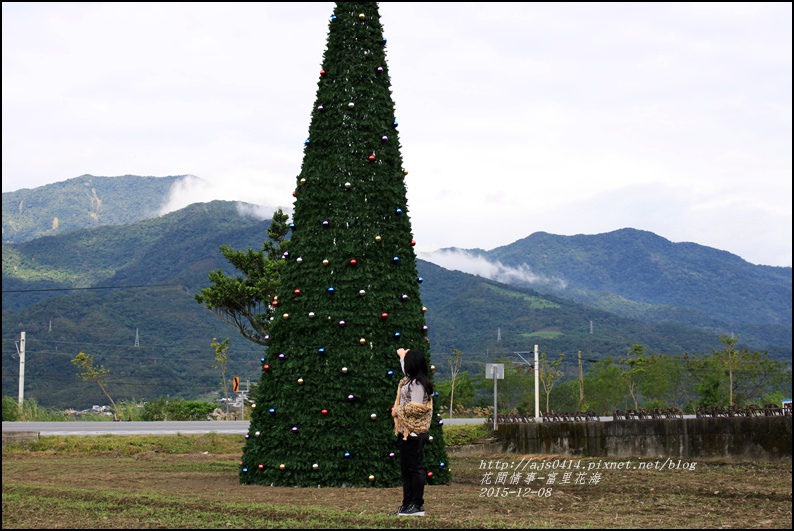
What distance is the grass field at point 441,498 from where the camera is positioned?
807cm

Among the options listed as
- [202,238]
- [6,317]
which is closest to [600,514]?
[6,317]

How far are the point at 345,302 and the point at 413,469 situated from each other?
3.67 meters

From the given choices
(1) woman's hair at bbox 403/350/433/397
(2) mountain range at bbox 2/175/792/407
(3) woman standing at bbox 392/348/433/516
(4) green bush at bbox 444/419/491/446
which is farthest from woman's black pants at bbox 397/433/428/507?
(2) mountain range at bbox 2/175/792/407

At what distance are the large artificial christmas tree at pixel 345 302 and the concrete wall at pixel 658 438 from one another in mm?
5977

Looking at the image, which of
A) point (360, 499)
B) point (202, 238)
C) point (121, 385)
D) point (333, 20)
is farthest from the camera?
point (202, 238)

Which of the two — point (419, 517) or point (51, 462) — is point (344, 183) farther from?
point (51, 462)

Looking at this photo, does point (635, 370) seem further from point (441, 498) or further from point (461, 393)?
point (441, 498)

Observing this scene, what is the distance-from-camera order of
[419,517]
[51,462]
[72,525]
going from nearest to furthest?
[72,525]
[419,517]
[51,462]

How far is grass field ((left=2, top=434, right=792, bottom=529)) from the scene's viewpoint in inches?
318

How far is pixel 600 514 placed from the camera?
29.1 feet

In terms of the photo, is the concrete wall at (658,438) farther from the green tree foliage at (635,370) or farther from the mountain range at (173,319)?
the mountain range at (173,319)

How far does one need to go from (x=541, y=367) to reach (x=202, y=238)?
114 metres

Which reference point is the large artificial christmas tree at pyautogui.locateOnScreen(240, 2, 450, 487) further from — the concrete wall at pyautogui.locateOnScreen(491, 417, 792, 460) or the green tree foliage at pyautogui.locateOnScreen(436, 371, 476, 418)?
the green tree foliage at pyautogui.locateOnScreen(436, 371, 476, 418)

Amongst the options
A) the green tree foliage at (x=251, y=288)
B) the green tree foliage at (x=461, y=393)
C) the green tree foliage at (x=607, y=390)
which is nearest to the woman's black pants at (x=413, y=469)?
the green tree foliage at (x=251, y=288)
